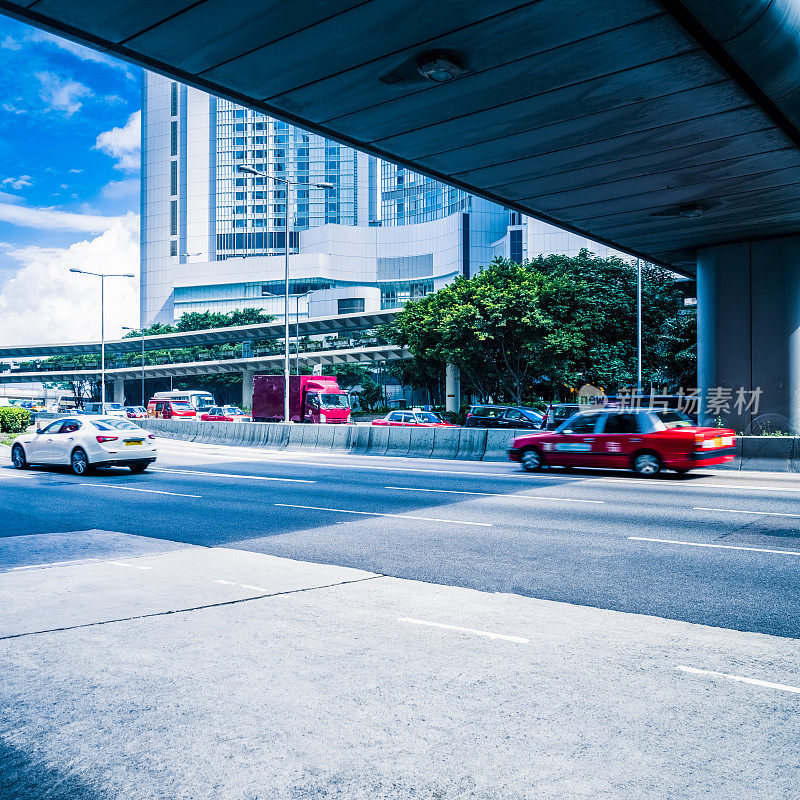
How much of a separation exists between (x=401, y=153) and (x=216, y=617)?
8.68 meters

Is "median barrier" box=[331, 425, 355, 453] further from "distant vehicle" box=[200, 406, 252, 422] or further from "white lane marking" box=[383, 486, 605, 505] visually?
"distant vehicle" box=[200, 406, 252, 422]

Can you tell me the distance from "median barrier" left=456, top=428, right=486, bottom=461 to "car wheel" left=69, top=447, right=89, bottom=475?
10.9 m

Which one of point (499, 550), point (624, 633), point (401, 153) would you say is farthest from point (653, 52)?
point (624, 633)

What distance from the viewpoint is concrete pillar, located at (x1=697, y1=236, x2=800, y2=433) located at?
1802 cm

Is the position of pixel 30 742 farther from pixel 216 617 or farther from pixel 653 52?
pixel 653 52

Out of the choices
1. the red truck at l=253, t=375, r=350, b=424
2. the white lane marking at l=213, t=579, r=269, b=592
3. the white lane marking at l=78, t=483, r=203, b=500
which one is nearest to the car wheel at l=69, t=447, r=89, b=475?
the white lane marking at l=78, t=483, r=203, b=500

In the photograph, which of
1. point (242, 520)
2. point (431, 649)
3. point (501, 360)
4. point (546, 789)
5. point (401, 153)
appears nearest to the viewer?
point (546, 789)

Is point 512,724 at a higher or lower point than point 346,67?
lower

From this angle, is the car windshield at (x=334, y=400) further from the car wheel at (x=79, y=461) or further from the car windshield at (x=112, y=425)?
the car wheel at (x=79, y=461)

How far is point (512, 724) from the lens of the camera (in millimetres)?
3664

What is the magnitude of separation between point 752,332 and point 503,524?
1141cm

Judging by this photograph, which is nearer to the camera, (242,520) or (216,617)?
(216,617)

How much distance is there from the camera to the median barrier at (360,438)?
1040 inches

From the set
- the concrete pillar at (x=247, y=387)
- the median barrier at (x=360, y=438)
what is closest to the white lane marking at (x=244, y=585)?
the median barrier at (x=360, y=438)
